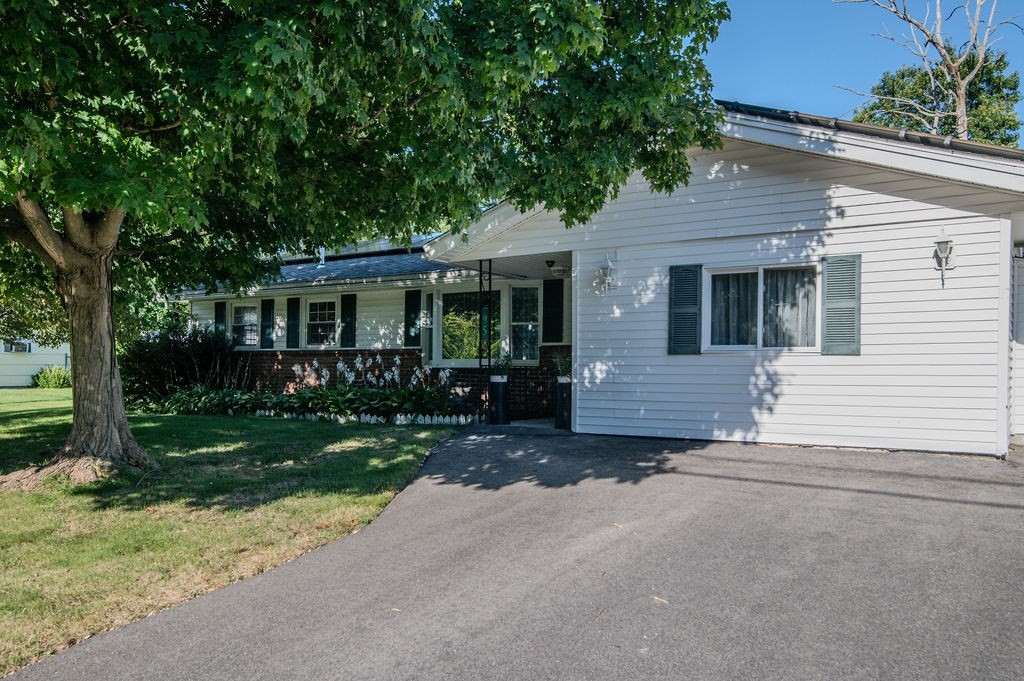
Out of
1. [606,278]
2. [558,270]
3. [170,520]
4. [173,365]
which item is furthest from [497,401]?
[173,365]

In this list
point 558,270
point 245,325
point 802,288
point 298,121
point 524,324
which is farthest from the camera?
point 245,325

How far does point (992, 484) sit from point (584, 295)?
5624 millimetres

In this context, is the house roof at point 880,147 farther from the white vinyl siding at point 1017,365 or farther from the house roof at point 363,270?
the house roof at point 363,270

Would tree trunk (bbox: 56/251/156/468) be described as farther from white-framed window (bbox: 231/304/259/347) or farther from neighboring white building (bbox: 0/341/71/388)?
neighboring white building (bbox: 0/341/71/388)

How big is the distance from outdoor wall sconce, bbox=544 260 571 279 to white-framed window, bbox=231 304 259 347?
29.3ft

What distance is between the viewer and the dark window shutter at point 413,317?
14641 mm

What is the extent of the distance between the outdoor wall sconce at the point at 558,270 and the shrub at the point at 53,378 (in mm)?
23885

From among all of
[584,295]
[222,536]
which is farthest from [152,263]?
[584,295]

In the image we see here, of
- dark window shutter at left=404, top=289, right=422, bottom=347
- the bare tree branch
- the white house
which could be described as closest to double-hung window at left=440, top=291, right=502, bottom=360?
dark window shutter at left=404, top=289, right=422, bottom=347

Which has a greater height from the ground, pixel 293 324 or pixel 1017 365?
pixel 293 324

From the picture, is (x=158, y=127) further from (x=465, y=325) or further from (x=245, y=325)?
(x=245, y=325)

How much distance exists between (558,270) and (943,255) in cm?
616

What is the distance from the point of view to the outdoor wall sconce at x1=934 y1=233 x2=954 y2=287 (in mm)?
7867

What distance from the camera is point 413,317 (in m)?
14.7
